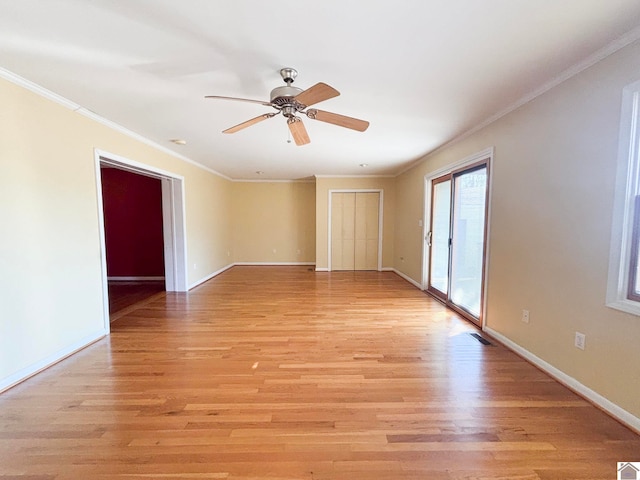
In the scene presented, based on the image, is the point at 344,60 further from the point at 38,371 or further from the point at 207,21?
the point at 38,371

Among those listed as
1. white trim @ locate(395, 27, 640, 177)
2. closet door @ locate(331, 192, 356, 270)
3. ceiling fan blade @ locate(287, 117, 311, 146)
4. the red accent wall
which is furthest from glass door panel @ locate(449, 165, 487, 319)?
the red accent wall

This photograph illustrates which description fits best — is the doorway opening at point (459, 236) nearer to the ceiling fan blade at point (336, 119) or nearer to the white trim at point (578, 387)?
the white trim at point (578, 387)

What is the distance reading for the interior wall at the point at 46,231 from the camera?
2127 mm

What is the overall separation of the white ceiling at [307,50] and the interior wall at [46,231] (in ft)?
0.99

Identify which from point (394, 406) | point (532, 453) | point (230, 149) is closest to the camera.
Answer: point (532, 453)

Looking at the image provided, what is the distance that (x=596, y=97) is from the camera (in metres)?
1.91

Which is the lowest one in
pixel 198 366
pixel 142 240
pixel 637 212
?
pixel 198 366

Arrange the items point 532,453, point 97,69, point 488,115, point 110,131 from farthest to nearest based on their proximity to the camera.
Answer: point 110,131
point 488,115
point 97,69
point 532,453

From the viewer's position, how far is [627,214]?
175 cm

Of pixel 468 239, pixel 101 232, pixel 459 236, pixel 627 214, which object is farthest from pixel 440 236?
pixel 101 232

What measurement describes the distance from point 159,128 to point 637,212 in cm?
441

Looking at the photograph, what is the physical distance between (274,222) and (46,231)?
528 centimetres

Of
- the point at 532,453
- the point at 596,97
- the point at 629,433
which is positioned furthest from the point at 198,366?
the point at 596,97

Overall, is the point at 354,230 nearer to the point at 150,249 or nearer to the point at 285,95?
the point at 150,249
